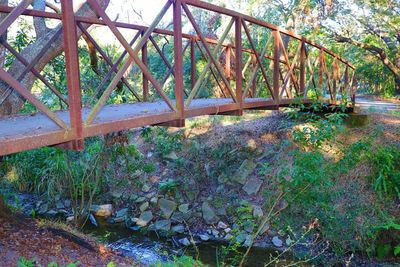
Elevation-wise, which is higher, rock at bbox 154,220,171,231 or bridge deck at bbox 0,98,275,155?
bridge deck at bbox 0,98,275,155

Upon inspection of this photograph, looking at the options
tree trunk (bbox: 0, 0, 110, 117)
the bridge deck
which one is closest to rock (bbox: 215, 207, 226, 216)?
the bridge deck

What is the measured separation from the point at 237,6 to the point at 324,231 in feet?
41.9

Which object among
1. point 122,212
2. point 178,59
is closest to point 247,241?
point 122,212

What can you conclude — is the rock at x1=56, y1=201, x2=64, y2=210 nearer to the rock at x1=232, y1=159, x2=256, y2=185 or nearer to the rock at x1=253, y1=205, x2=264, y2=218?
the rock at x1=232, y1=159, x2=256, y2=185

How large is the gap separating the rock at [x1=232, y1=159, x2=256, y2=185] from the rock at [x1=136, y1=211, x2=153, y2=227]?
2094 millimetres

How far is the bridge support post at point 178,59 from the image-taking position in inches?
167

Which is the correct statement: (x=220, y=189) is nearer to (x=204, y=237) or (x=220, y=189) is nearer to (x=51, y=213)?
(x=204, y=237)

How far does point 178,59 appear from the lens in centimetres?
440

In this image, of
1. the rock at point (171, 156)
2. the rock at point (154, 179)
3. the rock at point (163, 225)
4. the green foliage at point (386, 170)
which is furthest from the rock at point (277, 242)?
the rock at point (171, 156)

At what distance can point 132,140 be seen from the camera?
450 inches

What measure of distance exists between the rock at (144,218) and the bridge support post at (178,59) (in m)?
4.52

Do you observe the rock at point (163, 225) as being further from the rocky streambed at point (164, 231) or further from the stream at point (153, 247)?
the stream at point (153, 247)

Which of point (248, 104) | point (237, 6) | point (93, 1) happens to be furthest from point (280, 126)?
point (237, 6)

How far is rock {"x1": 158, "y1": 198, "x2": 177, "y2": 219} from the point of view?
8641mm
